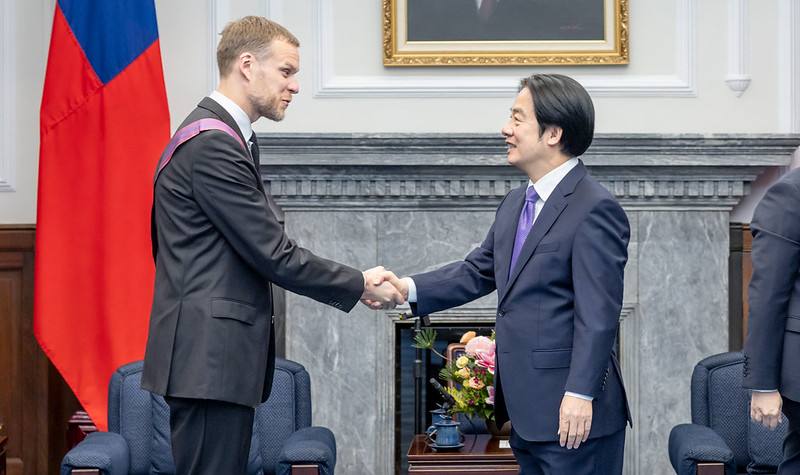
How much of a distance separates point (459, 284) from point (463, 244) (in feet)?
4.89

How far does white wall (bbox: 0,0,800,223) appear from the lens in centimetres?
475

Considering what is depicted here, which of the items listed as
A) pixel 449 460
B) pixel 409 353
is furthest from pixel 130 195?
pixel 449 460

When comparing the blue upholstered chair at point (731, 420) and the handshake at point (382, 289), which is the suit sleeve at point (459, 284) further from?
the blue upholstered chair at point (731, 420)

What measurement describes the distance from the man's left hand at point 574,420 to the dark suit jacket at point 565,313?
3 cm

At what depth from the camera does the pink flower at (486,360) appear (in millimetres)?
3848

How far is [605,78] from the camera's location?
475 centimetres

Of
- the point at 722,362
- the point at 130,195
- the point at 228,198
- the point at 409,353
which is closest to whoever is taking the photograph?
the point at 228,198

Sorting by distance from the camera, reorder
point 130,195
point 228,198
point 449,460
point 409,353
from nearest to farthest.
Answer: point 228,198 → point 449,460 → point 130,195 → point 409,353

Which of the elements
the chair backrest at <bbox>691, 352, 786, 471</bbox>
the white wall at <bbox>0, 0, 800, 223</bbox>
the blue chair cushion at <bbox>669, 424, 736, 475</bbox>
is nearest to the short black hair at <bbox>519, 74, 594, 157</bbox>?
the blue chair cushion at <bbox>669, 424, 736, 475</bbox>

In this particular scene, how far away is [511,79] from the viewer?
4.75m

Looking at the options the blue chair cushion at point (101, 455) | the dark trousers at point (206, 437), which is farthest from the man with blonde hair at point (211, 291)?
the blue chair cushion at point (101, 455)

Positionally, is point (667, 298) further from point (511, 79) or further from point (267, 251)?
point (267, 251)

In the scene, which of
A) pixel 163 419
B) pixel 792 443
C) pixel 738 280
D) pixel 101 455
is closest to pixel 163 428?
pixel 163 419

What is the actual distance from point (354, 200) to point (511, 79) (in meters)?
0.85
